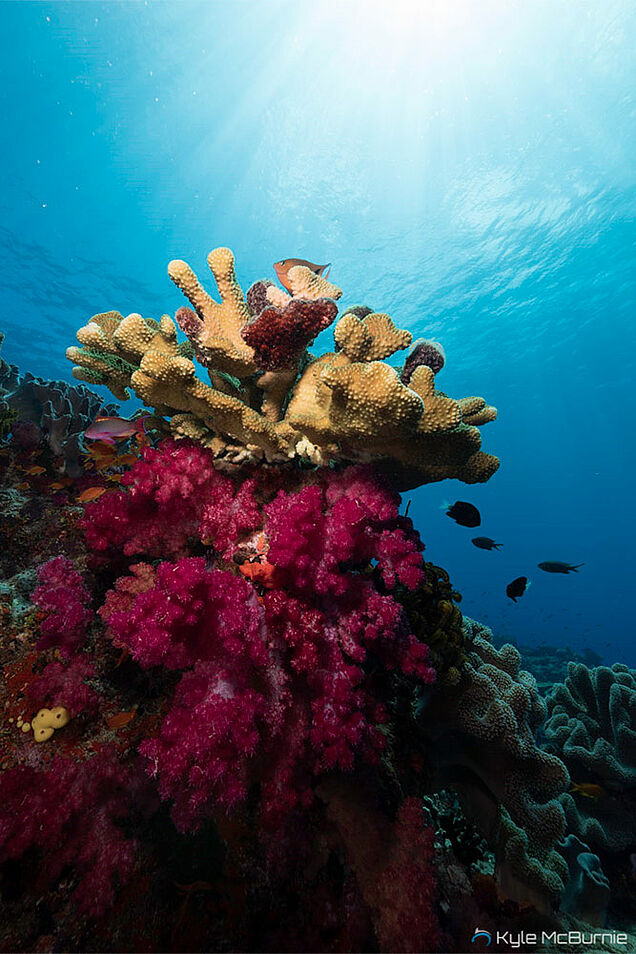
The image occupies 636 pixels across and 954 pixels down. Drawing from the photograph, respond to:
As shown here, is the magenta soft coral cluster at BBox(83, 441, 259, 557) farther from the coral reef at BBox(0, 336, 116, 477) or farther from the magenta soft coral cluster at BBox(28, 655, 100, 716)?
the coral reef at BBox(0, 336, 116, 477)

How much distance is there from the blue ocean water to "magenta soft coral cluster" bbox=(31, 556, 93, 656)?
1252 inches

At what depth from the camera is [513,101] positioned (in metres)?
23.4

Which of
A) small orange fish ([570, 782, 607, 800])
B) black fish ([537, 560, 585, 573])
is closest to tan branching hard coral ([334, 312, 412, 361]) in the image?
small orange fish ([570, 782, 607, 800])

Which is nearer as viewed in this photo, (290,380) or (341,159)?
(290,380)

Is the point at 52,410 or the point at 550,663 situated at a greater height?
the point at 52,410

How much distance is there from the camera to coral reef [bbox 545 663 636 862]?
4402mm

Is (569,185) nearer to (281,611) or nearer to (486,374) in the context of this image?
(486,374)

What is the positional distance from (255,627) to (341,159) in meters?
34.5

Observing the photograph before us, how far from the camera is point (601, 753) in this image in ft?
15.4

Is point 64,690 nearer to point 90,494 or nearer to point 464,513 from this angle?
point 90,494

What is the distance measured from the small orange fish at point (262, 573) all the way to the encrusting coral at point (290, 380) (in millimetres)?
845

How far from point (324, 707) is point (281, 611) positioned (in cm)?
59

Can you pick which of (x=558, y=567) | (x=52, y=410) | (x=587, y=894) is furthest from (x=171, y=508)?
(x=558, y=567)

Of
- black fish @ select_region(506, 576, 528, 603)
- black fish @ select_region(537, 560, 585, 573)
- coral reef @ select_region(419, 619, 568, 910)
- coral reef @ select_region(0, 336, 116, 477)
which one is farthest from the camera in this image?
black fish @ select_region(537, 560, 585, 573)
